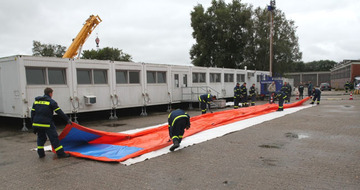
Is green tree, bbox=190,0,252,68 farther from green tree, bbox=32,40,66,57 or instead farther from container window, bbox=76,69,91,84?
container window, bbox=76,69,91,84

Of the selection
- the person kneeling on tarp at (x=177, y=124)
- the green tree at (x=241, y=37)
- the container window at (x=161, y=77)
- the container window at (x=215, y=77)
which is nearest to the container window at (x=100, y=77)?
the container window at (x=161, y=77)

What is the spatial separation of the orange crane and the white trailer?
7862 millimetres

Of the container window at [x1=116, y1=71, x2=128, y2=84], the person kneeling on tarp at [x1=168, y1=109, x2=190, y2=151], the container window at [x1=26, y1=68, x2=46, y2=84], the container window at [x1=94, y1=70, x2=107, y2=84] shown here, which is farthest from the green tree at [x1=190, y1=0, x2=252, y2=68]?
the person kneeling on tarp at [x1=168, y1=109, x2=190, y2=151]

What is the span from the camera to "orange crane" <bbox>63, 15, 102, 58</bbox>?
19.4 m

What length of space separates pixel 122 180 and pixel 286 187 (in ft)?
8.99

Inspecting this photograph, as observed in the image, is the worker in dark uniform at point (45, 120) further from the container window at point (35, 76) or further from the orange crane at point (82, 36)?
the orange crane at point (82, 36)

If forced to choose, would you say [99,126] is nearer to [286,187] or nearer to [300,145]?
[300,145]

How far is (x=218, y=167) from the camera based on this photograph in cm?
519

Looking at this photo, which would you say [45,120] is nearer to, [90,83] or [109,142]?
[109,142]

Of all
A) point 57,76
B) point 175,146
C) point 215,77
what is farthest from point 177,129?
point 215,77

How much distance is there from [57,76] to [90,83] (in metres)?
1.52

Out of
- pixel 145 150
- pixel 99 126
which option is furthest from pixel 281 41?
pixel 145 150

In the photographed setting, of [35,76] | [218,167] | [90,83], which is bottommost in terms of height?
[218,167]

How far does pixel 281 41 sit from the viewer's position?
37.7 meters
